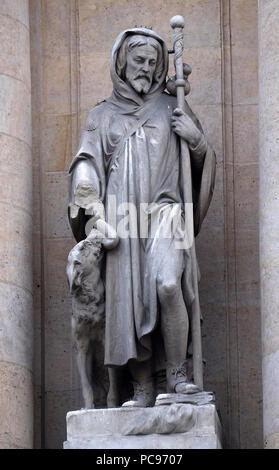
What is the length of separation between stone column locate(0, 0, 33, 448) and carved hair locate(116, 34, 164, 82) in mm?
828

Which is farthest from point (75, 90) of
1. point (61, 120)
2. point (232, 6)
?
point (232, 6)

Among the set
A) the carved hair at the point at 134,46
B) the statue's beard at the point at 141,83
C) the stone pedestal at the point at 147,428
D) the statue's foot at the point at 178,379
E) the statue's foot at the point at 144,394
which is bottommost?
the stone pedestal at the point at 147,428

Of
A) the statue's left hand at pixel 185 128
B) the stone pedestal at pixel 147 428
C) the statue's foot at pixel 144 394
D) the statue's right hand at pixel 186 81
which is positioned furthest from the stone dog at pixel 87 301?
the statue's right hand at pixel 186 81

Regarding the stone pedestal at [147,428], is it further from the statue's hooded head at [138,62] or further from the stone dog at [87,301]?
the statue's hooded head at [138,62]

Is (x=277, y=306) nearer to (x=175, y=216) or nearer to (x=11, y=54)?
(x=175, y=216)

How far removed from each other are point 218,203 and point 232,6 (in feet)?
4.54

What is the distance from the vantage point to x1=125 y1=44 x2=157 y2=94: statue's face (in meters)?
14.5

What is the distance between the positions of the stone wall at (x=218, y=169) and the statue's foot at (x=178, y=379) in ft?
2.71

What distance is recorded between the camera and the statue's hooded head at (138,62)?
47.5 feet

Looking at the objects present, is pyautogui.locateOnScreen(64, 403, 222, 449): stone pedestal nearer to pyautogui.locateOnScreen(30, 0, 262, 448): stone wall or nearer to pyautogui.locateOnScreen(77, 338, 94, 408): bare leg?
pyautogui.locateOnScreen(77, 338, 94, 408): bare leg

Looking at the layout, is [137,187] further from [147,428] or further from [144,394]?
[147,428]

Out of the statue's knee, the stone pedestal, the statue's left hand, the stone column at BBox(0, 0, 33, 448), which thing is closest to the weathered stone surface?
the stone column at BBox(0, 0, 33, 448)

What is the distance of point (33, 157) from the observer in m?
15.4

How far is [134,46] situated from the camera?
14.5 m
